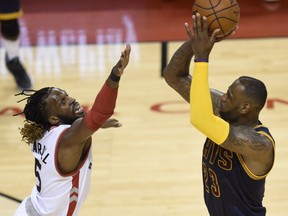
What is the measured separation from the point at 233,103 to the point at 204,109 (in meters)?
0.23

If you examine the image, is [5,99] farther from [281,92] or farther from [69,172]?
[69,172]

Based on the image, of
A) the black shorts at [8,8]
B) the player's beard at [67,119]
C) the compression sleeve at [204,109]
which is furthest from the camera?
the black shorts at [8,8]

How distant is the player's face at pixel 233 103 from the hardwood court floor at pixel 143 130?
1.48 meters

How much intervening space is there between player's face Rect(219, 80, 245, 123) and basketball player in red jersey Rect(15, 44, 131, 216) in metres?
0.67

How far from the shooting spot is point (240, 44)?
7.51m

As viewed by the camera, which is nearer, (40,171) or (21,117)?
(40,171)

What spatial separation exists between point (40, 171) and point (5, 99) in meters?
3.22

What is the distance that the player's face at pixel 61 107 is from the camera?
319 centimetres

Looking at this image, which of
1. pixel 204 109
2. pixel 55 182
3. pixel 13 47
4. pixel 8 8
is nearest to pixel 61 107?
pixel 55 182

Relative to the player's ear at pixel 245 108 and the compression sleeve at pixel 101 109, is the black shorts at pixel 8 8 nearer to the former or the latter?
the compression sleeve at pixel 101 109

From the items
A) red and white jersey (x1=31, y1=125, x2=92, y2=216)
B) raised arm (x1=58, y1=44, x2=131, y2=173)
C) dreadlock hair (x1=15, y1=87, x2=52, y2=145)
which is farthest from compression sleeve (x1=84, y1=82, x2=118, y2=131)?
dreadlock hair (x1=15, y1=87, x2=52, y2=145)

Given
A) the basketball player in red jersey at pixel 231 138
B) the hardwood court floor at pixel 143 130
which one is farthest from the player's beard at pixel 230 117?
the hardwood court floor at pixel 143 130

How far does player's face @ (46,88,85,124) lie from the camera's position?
3193 millimetres

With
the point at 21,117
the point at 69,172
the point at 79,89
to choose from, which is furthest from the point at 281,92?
the point at 69,172
